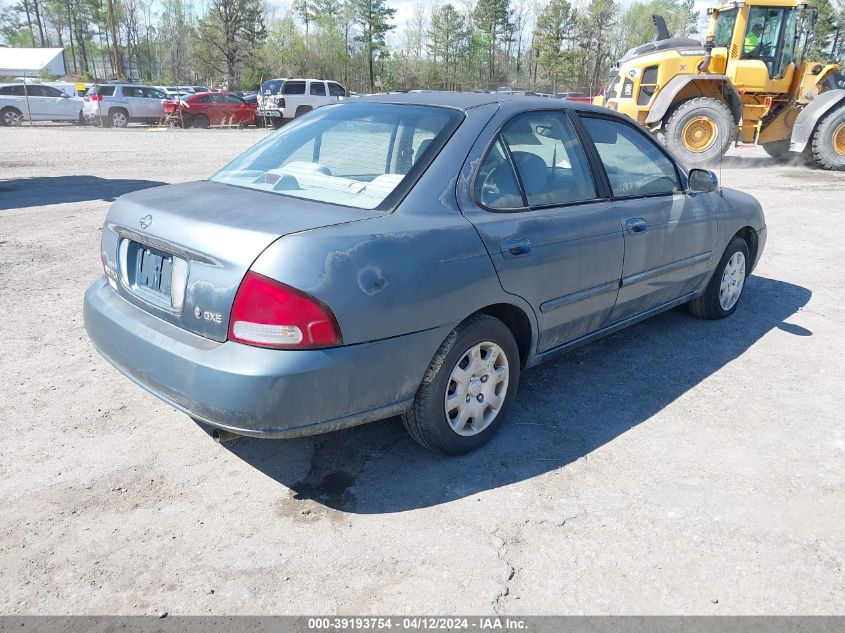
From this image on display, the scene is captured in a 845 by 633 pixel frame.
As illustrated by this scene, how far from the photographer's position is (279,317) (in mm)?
2459

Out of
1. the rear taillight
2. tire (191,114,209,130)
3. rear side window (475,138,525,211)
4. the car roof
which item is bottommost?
tire (191,114,209,130)

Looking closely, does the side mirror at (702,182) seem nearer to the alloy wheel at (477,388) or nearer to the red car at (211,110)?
the alloy wheel at (477,388)

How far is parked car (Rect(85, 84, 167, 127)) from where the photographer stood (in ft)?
85.8

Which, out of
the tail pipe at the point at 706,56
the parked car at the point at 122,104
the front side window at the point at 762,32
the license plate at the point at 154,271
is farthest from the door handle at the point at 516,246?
the parked car at the point at 122,104

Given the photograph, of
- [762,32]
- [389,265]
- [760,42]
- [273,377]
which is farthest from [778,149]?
[273,377]

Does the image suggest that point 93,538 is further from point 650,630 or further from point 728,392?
point 728,392

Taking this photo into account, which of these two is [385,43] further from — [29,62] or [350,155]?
[350,155]

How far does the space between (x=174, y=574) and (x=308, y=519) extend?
551 millimetres

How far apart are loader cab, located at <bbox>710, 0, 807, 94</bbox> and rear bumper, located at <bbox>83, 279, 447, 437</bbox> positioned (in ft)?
46.5

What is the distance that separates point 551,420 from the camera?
3627mm

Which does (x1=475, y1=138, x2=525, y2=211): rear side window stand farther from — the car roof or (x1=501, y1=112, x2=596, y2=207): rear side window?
the car roof

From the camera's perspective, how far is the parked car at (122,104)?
2614cm

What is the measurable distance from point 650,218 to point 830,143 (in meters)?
13.4

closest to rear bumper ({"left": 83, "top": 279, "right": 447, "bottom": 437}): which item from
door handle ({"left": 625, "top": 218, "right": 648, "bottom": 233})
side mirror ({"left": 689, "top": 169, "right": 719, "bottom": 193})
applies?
door handle ({"left": 625, "top": 218, "right": 648, "bottom": 233})
